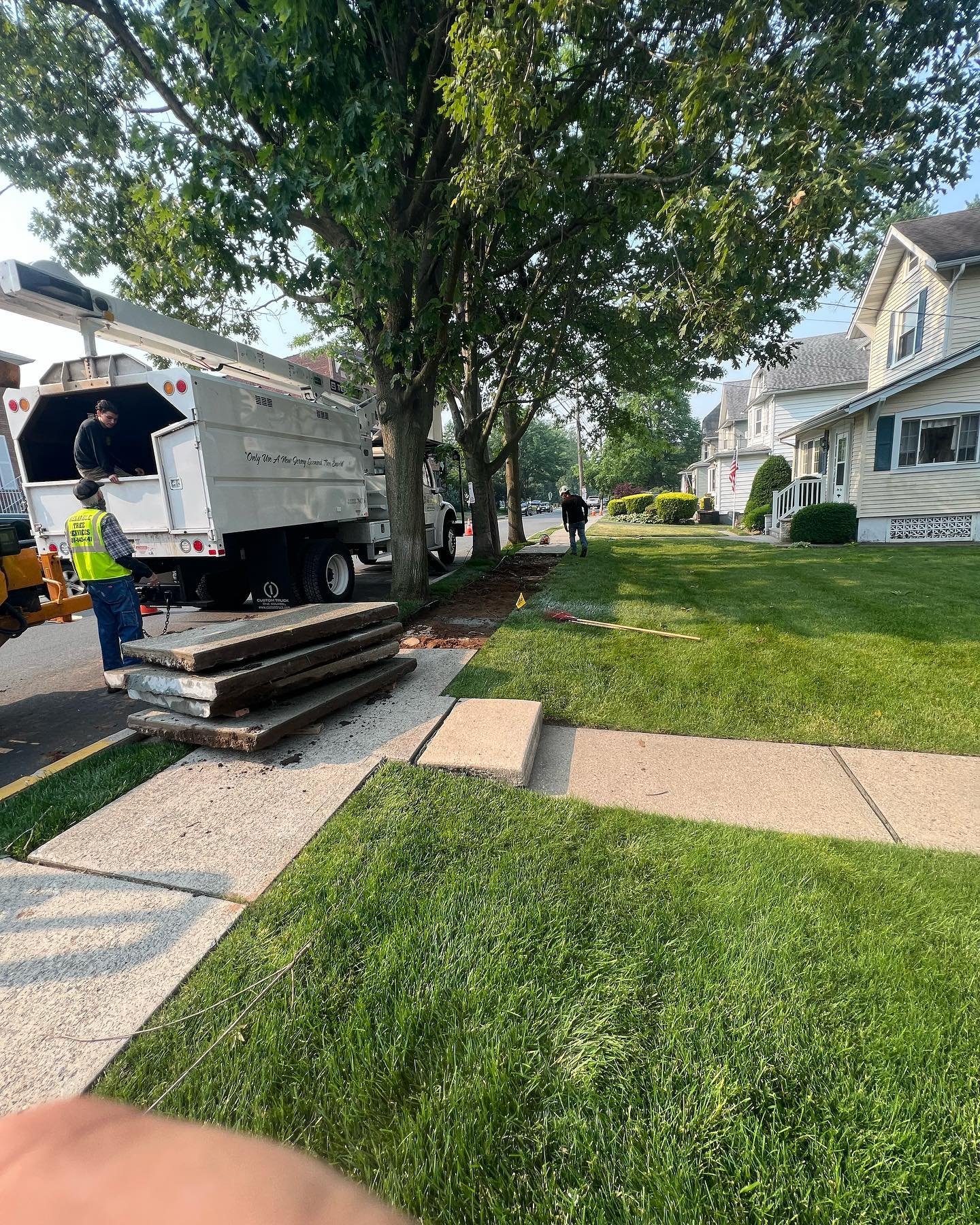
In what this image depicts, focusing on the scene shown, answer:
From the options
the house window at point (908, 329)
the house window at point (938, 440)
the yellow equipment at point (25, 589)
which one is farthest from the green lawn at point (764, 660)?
the house window at point (908, 329)

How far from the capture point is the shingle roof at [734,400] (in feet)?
113

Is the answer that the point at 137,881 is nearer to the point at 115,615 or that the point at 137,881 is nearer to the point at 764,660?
the point at 115,615

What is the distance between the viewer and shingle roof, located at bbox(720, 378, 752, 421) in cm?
3434

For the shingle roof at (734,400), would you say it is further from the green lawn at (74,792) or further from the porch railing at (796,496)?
the green lawn at (74,792)

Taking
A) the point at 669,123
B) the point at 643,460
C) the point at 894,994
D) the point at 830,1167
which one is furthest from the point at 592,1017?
the point at 643,460

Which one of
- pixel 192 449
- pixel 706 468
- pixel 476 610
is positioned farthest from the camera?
pixel 706 468

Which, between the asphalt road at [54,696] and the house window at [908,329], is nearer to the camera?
the asphalt road at [54,696]

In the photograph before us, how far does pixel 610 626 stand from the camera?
22.3 ft

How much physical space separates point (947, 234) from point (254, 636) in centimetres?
2046

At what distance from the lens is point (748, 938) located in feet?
7.18

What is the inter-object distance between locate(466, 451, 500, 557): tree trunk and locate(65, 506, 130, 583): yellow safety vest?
9.76 metres

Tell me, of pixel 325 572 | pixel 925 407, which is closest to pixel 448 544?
pixel 325 572

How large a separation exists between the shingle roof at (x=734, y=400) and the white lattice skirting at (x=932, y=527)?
19.6 meters

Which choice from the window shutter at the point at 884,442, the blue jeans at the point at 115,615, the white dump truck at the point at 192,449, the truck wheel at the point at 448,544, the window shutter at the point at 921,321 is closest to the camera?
the blue jeans at the point at 115,615
